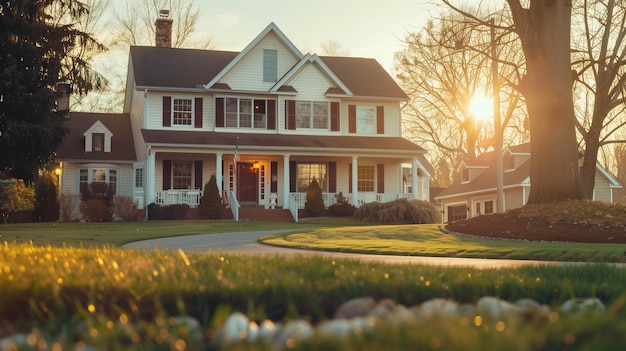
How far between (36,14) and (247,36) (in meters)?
16.7

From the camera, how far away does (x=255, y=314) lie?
4422 millimetres

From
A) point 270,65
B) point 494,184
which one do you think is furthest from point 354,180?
point 494,184

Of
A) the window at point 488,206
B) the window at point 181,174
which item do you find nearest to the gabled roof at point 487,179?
the window at point 488,206

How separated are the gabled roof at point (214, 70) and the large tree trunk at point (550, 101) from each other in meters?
16.6

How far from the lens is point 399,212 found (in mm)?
31047

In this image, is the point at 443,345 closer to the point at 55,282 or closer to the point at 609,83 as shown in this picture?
the point at 55,282

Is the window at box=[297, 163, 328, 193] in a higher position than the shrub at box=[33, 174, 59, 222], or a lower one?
higher

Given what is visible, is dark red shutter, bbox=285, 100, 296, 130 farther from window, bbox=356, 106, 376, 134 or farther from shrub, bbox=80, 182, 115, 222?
shrub, bbox=80, 182, 115, 222

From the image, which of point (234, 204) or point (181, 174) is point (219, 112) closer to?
point (181, 174)

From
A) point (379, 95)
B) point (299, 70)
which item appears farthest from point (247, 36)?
point (379, 95)

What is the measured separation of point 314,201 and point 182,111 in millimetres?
7948

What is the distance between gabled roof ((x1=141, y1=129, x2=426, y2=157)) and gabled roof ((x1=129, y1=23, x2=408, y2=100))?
2296 mm

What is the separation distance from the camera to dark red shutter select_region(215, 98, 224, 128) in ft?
118

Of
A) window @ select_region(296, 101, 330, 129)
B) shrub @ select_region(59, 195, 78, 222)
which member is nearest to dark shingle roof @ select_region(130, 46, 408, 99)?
window @ select_region(296, 101, 330, 129)
